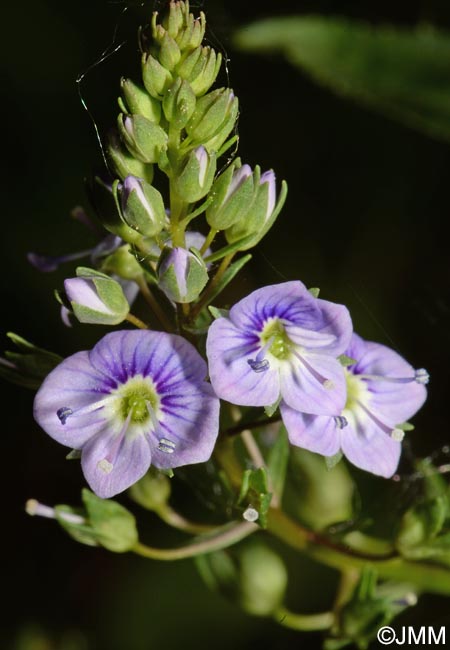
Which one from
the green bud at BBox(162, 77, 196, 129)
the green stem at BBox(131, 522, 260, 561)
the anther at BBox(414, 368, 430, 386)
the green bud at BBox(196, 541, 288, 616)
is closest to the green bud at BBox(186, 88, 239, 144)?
the green bud at BBox(162, 77, 196, 129)

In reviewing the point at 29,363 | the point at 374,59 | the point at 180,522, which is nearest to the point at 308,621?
the point at 180,522

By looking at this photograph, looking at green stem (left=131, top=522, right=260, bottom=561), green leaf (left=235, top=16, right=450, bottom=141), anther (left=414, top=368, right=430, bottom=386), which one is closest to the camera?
anther (left=414, top=368, right=430, bottom=386)

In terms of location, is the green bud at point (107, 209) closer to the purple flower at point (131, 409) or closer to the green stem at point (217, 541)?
the purple flower at point (131, 409)

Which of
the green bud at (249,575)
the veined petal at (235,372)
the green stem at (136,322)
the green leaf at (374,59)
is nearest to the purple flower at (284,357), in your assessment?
the veined petal at (235,372)

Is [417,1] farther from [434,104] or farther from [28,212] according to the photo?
[28,212]

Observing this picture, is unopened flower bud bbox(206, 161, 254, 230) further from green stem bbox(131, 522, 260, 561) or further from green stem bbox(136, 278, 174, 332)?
green stem bbox(131, 522, 260, 561)
